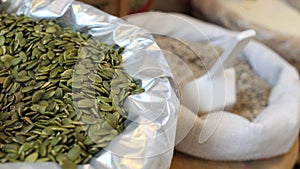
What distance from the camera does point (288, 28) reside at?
1049 mm

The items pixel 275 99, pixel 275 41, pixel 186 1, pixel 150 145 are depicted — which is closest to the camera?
pixel 150 145

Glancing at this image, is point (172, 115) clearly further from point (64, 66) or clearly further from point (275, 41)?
point (275, 41)

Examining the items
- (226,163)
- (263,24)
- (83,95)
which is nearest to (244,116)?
(226,163)

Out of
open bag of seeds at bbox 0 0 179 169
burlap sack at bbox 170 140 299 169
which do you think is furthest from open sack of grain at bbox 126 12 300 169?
open bag of seeds at bbox 0 0 179 169

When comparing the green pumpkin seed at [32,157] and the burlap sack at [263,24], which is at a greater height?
the green pumpkin seed at [32,157]

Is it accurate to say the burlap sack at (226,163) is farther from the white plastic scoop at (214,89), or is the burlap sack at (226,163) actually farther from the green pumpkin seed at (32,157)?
the green pumpkin seed at (32,157)

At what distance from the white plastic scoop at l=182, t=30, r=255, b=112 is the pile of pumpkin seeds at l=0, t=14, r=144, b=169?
0.56 feet

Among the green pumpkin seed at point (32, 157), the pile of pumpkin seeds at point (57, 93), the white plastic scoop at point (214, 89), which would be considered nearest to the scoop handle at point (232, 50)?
the white plastic scoop at point (214, 89)

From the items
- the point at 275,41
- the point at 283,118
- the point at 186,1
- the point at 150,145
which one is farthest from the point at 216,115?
the point at 186,1

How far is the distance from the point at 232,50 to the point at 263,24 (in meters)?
0.27

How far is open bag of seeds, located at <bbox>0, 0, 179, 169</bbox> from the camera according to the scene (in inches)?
17.1

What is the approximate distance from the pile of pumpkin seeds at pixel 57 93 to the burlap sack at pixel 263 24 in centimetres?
56

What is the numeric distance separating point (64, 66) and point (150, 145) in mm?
146

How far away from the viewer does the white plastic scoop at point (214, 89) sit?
66 cm
